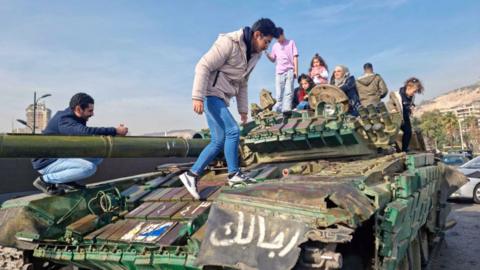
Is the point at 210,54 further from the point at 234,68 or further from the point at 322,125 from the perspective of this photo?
the point at 322,125

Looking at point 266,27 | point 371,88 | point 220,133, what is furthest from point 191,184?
point 371,88

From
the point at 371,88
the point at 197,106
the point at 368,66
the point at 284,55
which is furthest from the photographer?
the point at 284,55

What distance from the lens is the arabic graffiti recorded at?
3050 millimetres

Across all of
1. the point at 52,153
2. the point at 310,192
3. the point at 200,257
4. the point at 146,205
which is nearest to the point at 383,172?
the point at 310,192

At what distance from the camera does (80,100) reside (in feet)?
17.2

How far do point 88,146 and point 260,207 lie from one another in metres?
2.06

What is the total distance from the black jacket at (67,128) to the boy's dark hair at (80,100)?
90 millimetres

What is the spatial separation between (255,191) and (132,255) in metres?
1.20

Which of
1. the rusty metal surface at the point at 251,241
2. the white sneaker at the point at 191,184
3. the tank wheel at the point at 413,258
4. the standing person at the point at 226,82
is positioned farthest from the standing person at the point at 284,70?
the rusty metal surface at the point at 251,241

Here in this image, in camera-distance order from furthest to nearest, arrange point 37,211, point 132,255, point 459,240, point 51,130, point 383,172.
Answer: point 459,240 < point 51,130 < point 37,211 < point 383,172 < point 132,255

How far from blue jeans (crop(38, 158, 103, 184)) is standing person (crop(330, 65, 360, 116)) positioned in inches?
152

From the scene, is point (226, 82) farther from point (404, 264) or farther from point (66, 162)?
point (404, 264)

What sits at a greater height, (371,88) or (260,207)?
(371,88)

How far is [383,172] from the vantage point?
14.3 ft
